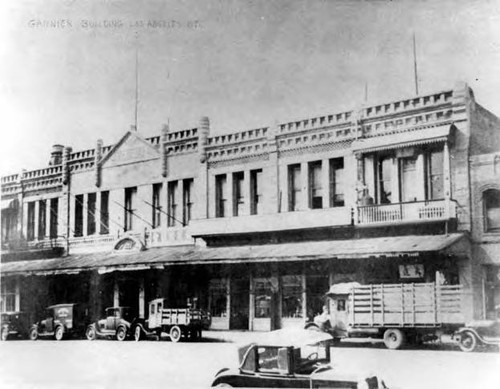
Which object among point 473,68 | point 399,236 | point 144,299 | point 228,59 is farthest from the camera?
point 144,299

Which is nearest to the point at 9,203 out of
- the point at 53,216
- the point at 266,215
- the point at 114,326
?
the point at 53,216

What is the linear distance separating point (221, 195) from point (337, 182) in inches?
169

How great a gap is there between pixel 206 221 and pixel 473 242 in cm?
854

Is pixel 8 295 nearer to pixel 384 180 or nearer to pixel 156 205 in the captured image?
pixel 156 205

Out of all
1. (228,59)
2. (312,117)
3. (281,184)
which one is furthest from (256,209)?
(228,59)

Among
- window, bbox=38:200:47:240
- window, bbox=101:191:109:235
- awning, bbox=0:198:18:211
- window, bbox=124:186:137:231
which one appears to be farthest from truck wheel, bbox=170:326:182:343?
awning, bbox=0:198:18:211

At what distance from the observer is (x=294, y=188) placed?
21.1 m

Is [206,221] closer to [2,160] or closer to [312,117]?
[312,117]

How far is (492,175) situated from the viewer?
1703 centimetres

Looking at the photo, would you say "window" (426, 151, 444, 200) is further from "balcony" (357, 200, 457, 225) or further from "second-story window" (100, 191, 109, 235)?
"second-story window" (100, 191, 109, 235)

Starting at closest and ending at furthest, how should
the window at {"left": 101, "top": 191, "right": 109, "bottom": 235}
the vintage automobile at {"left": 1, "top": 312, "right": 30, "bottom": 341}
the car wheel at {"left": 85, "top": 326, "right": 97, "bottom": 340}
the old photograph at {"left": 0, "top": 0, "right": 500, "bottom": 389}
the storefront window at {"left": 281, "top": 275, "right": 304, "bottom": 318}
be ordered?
the old photograph at {"left": 0, "top": 0, "right": 500, "bottom": 389}, the storefront window at {"left": 281, "top": 275, "right": 304, "bottom": 318}, the car wheel at {"left": 85, "top": 326, "right": 97, "bottom": 340}, the vintage automobile at {"left": 1, "top": 312, "right": 30, "bottom": 341}, the window at {"left": 101, "top": 191, "right": 109, "bottom": 235}

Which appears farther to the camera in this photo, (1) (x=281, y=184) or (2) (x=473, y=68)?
(1) (x=281, y=184)

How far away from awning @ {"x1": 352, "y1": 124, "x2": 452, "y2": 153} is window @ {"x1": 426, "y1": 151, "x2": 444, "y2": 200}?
58cm

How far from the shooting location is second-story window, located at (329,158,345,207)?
2005cm
